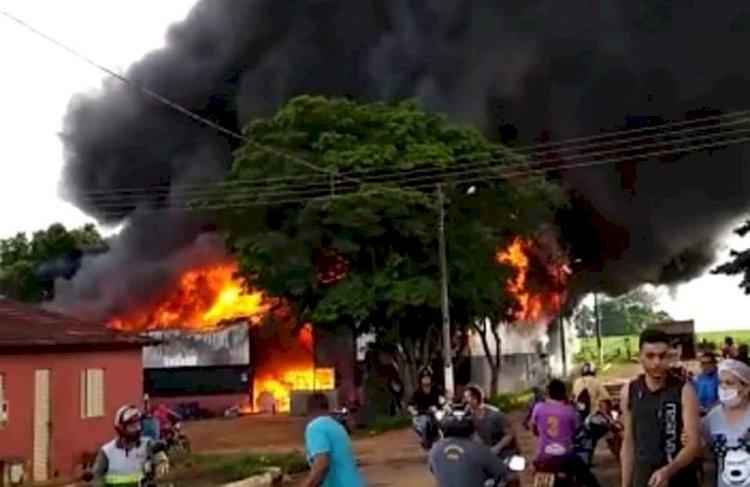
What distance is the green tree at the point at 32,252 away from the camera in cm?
5597

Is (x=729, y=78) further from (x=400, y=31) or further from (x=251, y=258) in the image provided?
(x=251, y=258)

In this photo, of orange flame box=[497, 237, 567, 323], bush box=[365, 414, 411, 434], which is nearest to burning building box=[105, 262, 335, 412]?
orange flame box=[497, 237, 567, 323]

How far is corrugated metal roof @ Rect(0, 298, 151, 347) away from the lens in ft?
71.8

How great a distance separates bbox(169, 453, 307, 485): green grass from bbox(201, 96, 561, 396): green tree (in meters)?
10.3

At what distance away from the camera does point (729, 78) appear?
4534cm

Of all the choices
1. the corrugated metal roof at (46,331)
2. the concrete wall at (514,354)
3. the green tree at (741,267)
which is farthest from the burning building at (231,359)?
the green tree at (741,267)

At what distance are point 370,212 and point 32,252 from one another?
95.7 ft

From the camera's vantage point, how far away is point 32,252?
57750mm

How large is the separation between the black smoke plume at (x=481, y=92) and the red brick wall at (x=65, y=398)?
23.1m

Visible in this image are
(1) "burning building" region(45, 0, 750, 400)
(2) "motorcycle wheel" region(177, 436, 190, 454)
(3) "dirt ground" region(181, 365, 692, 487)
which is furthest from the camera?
(1) "burning building" region(45, 0, 750, 400)

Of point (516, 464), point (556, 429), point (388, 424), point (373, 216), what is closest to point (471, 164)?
point (373, 216)

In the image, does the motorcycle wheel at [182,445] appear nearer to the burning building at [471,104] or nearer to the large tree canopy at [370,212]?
the large tree canopy at [370,212]

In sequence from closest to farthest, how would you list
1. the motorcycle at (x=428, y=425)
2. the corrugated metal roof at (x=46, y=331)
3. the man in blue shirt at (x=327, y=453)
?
1. the man in blue shirt at (x=327, y=453)
2. the motorcycle at (x=428, y=425)
3. the corrugated metal roof at (x=46, y=331)

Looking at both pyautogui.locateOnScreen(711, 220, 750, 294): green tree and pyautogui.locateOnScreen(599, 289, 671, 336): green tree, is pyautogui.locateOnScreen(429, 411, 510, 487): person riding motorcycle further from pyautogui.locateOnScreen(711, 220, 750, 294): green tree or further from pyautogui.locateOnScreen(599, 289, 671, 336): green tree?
pyautogui.locateOnScreen(599, 289, 671, 336): green tree
